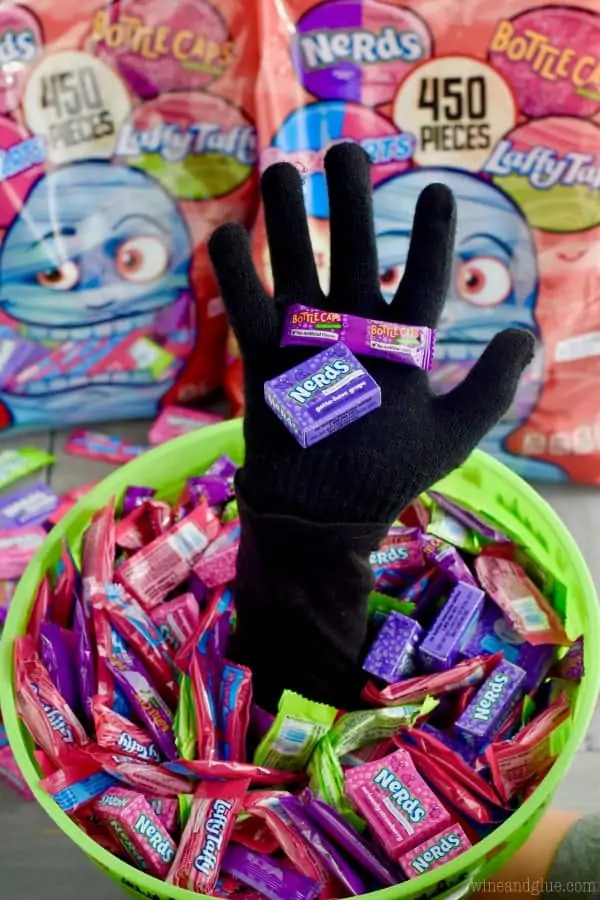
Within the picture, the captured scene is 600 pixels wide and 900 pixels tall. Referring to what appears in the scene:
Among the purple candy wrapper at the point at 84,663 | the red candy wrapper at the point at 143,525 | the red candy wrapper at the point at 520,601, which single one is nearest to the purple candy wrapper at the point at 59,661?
the purple candy wrapper at the point at 84,663

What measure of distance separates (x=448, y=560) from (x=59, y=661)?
0.33 meters

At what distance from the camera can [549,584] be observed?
3.07 ft

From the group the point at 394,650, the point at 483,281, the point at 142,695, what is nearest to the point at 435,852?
the point at 394,650

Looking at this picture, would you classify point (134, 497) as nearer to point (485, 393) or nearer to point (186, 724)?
point (186, 724)

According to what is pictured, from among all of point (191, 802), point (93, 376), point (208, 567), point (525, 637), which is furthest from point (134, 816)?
point (93, 376)

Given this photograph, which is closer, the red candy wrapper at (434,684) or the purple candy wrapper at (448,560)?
the red candy wrapper at (434,684)

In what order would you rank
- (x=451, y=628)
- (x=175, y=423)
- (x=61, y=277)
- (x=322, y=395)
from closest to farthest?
(x=322, y=395)
(x=451, y=628)
(x=61, y=277)
(x=175, y=423)

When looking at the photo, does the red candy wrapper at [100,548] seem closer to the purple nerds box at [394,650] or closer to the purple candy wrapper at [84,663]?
the purple candy wrapper at [84,663]

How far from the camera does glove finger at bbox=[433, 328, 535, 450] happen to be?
69 cm

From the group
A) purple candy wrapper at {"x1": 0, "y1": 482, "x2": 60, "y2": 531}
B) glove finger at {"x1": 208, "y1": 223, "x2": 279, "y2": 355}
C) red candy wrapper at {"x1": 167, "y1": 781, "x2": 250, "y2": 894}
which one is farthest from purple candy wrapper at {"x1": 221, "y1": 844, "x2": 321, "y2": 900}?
purple candy wrapper at {"x1": 0, "y1": 482, "x2": 60, "y2": 531}

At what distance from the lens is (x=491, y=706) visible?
33.2 inches

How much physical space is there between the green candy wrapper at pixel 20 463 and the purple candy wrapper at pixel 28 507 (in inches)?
0.9

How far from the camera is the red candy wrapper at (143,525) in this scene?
3.22 ft

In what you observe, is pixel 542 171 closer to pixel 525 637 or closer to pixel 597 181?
pixel 597 181
